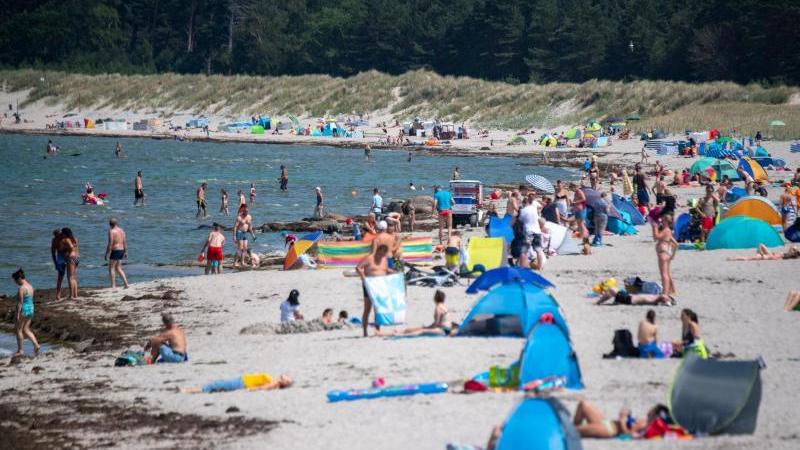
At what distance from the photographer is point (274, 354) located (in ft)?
50.9

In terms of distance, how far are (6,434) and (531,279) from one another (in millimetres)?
7085

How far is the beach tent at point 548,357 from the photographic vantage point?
12578 mm

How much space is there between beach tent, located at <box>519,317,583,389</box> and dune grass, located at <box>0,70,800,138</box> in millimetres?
48580

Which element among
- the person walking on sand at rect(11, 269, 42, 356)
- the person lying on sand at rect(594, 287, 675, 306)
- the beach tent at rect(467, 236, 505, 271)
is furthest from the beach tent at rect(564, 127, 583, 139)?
the person walking on sand at rect(11, 269, 42, 356)

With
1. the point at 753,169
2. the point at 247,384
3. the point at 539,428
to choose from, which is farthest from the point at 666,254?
the point at 753,169

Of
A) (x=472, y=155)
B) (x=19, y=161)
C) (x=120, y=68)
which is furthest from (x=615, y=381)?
(x=120, y=68)

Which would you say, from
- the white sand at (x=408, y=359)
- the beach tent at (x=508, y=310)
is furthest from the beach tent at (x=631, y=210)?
the beach tent at (x=508, y=310)

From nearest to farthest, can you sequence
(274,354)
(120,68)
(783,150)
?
1. (274,354)
2. (783,150)
3. (120,68)

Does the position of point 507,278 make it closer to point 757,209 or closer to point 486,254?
point 486,254

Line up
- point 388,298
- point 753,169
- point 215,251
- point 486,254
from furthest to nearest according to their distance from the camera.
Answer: point 753,169, point 215,251, point 486,254, point 388,298

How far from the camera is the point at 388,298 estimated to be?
16375mm

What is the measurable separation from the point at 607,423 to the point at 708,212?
47.7ft

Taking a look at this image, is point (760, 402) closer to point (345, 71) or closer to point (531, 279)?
point (531, 279)

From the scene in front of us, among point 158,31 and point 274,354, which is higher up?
point 158,31
